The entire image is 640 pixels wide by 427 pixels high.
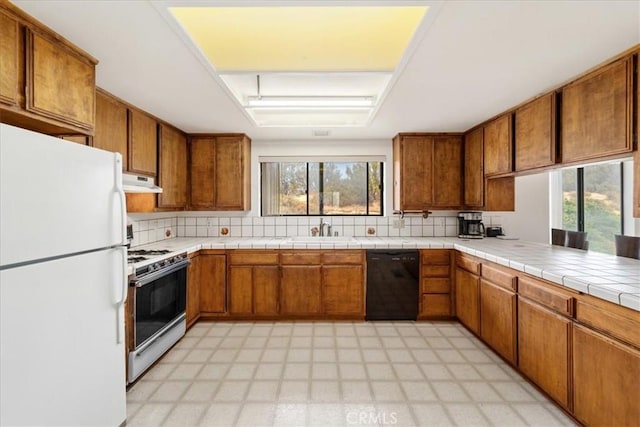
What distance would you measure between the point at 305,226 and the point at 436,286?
1.72m

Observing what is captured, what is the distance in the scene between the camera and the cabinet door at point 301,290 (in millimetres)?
3199

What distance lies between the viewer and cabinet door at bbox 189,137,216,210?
Result: 3529 mm

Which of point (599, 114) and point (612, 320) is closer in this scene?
point (612, 320)

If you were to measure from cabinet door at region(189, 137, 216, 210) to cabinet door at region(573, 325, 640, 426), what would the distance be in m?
3.45

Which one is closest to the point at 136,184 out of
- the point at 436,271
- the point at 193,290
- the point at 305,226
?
the point at 193,290

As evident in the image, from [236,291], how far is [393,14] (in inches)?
112

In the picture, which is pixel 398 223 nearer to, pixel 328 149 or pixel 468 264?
pixel 468 264

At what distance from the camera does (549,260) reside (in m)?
2.15

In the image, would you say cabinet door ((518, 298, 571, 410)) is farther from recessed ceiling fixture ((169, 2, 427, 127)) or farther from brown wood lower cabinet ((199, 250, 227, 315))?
brown wood lower cabinet ((199, 250, 227, 315))

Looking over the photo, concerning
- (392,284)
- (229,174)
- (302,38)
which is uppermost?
(302,38)

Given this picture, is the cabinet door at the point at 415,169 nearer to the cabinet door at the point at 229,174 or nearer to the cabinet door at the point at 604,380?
the cabinet door at the point at 229,174

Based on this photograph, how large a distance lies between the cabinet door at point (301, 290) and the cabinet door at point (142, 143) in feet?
5.47

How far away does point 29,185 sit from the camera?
113 cm

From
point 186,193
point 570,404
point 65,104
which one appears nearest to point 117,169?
point 65,104
